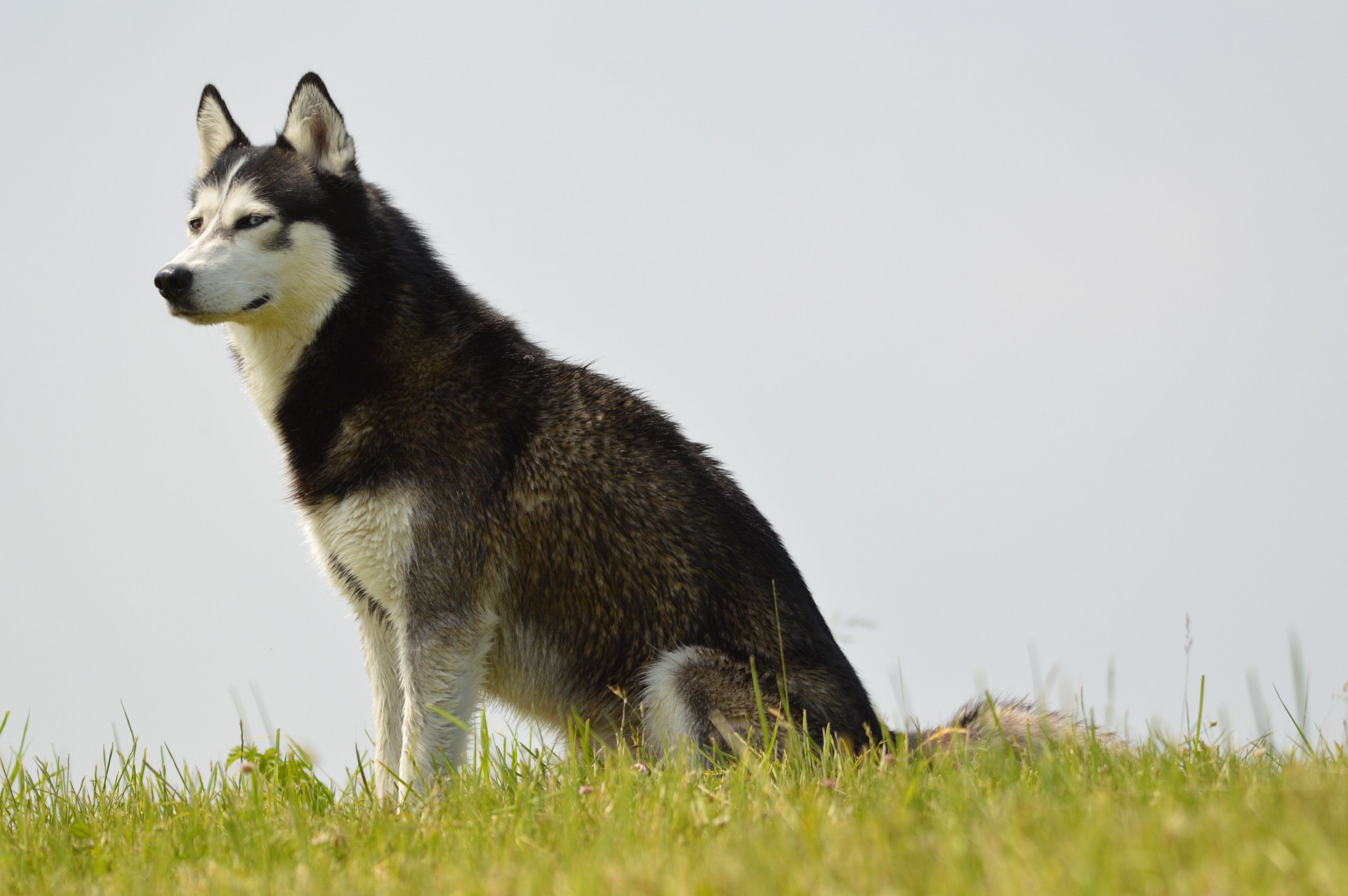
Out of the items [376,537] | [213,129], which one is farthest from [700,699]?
[213,129]

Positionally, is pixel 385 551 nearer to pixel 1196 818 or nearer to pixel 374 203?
pixel 374 203

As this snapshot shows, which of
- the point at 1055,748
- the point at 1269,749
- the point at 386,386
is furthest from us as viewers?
the point at 386,386

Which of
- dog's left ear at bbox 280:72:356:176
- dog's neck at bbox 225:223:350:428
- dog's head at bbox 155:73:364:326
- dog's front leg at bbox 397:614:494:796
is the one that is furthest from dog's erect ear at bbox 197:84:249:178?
dog's front leg at bbox 397:614:494:796

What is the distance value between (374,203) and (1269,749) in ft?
14.2

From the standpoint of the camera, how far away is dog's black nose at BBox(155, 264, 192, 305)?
487cm

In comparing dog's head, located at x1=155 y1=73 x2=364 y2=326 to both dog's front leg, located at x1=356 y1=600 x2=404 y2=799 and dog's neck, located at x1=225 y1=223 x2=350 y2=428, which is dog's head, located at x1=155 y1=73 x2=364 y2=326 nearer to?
dog's neck, located at x1=225 y1=223 x2=350 y2=428

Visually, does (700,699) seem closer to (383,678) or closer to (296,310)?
(383,678)

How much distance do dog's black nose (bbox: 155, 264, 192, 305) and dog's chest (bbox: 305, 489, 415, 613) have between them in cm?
109

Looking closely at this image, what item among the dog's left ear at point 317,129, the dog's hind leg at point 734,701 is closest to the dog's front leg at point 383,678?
the dog's hind leg at point 734,701

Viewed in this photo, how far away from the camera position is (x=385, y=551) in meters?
4.69

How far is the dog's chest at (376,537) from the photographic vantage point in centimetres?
468

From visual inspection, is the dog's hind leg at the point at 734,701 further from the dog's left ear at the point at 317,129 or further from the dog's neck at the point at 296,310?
the dog's left ear at the point at 317,129

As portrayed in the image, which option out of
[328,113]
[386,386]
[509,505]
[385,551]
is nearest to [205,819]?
[385,551]

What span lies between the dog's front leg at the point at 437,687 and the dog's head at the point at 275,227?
1.56 meters
